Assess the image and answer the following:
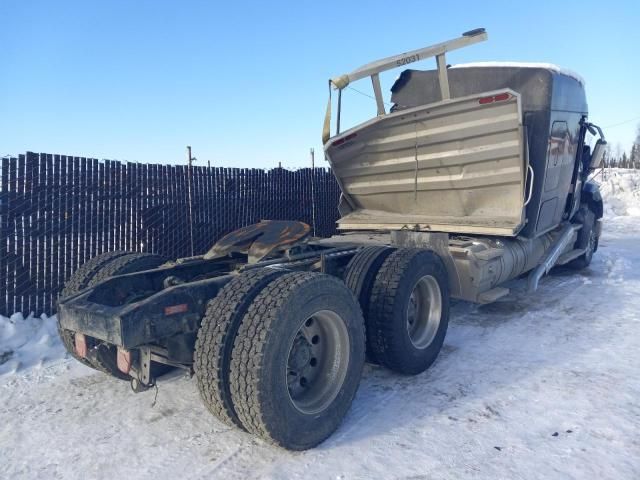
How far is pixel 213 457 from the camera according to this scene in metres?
3.04

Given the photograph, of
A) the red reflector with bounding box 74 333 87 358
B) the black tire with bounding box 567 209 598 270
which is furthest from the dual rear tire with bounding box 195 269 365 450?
the black tire with bounding box 567 209 598 270

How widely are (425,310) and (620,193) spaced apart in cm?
2575

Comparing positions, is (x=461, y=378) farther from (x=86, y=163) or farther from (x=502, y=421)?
(x=86, y=163)

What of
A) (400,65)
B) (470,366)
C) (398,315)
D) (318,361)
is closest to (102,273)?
(318,361)

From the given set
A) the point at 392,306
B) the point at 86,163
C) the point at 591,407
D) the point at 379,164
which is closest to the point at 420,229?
the point at 379,164

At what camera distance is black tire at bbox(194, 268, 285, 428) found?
9.55 feet

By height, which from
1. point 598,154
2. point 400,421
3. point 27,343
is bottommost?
point 400,421

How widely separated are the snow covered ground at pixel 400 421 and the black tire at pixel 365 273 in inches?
26.6

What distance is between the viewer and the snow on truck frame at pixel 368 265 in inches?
117

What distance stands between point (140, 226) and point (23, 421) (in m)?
3.86

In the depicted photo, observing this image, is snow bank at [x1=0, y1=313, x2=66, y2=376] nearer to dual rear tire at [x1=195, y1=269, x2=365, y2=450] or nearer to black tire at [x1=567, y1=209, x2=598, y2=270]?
dual rear tire at [x1=195, y1=269, x2=365, y2=450]

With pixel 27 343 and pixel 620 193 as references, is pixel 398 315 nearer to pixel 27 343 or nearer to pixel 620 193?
pixel 27 343

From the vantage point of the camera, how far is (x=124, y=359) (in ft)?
10.5

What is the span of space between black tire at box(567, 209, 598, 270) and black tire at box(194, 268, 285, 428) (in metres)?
7.46
